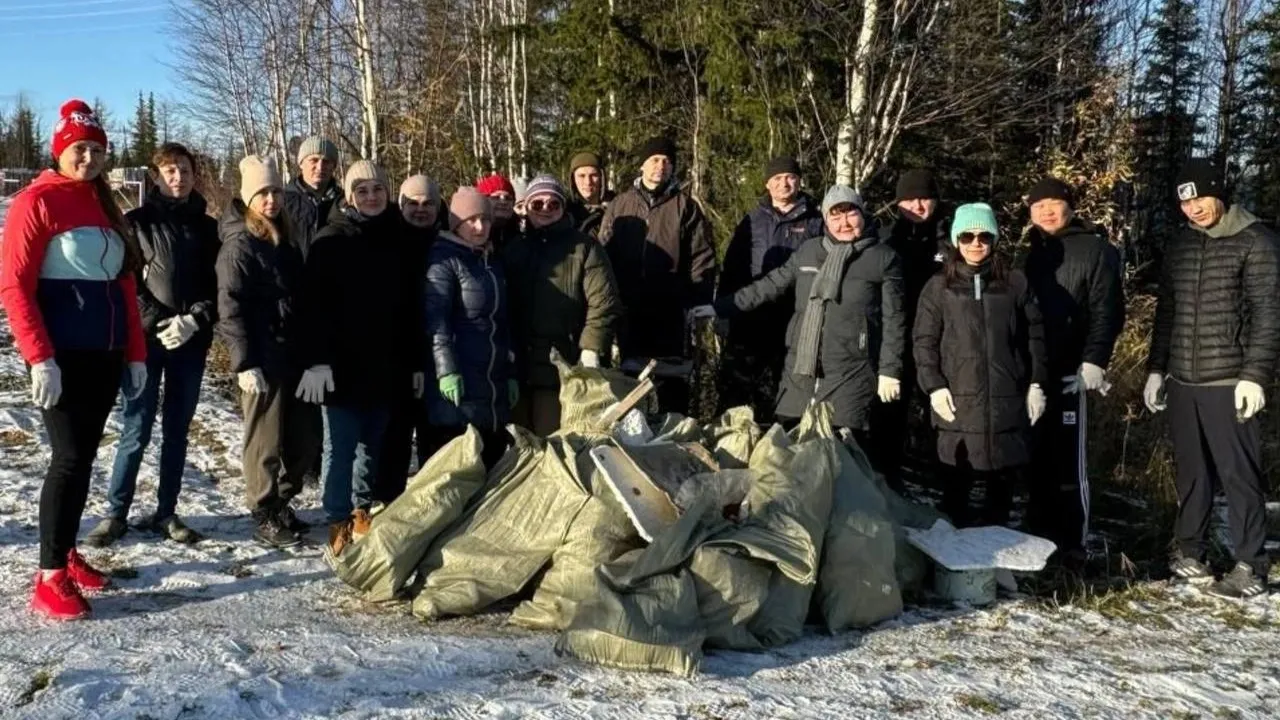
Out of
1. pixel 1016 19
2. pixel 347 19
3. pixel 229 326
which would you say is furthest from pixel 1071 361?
pixel 347 19

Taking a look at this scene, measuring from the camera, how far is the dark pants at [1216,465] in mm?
4426

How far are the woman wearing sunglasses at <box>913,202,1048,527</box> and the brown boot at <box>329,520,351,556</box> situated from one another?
104 inches

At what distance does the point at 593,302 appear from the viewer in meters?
4.86

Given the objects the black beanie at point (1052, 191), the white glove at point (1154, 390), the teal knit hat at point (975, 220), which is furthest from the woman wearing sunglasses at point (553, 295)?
the white glove at point (1154, 390)

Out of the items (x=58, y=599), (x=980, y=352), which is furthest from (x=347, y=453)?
(x=980, y=352)

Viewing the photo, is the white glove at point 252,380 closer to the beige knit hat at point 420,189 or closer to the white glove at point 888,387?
the beige knit hat at point 420,189

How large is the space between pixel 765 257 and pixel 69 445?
11.2 feet

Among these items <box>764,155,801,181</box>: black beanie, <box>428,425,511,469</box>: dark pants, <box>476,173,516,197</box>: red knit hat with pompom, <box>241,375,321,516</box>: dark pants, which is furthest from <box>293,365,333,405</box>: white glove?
<box>764,155,801,181</box>: black beanie

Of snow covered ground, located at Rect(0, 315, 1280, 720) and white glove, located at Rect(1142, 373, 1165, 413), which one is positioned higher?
white glove, located at Rect(1142, 373, 1165, 413)

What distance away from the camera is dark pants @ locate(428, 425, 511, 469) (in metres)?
4.81

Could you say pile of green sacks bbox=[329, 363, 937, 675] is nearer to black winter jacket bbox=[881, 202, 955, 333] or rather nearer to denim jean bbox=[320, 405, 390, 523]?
denim jean bbox=[320, 405, 390, 523]

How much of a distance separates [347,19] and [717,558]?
59.2ft

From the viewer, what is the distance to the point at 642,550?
3.68 m

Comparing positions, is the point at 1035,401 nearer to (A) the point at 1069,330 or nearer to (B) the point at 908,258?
(A) the point at 1069,330
